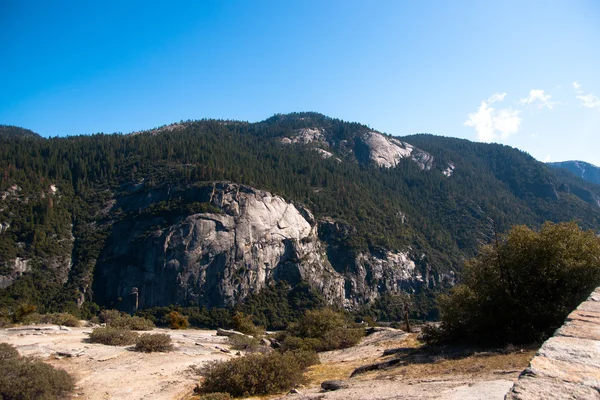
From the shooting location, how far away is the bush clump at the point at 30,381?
37.1 feet

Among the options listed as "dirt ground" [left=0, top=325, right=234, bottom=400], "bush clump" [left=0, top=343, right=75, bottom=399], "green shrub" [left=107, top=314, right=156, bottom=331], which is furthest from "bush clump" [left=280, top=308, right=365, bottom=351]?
"green shrub" [left=107, top=314, right=156, bottom=331]

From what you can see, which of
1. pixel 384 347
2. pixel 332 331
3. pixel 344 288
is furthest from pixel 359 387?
pixel 344 288

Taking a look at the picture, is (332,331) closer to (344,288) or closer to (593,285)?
(593,285)

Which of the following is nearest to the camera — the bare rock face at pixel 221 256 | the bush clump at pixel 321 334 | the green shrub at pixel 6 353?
the green shrub at pixel 6 353

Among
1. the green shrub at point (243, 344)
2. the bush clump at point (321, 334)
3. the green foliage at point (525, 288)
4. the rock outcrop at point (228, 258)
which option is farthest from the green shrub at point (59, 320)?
the rock outcrop at point (228, 258)

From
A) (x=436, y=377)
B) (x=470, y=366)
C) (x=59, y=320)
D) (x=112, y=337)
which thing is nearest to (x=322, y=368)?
(x=470, y=366)

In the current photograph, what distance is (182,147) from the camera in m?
138

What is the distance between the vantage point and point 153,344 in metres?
19.5

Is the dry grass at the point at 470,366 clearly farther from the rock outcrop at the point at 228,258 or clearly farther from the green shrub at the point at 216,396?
the rock outcrop at the point at 228,258

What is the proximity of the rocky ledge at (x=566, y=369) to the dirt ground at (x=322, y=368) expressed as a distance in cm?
200

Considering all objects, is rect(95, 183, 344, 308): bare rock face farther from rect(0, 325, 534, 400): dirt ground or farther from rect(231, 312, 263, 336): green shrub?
rect(0, 325, 534, 400): dirt ground

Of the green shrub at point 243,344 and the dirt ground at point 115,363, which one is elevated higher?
the dirt ground at point 115,363

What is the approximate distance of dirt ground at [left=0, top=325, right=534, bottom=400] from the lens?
311 inches

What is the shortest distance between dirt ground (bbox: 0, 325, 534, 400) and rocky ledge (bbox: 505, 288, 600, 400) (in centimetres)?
200
